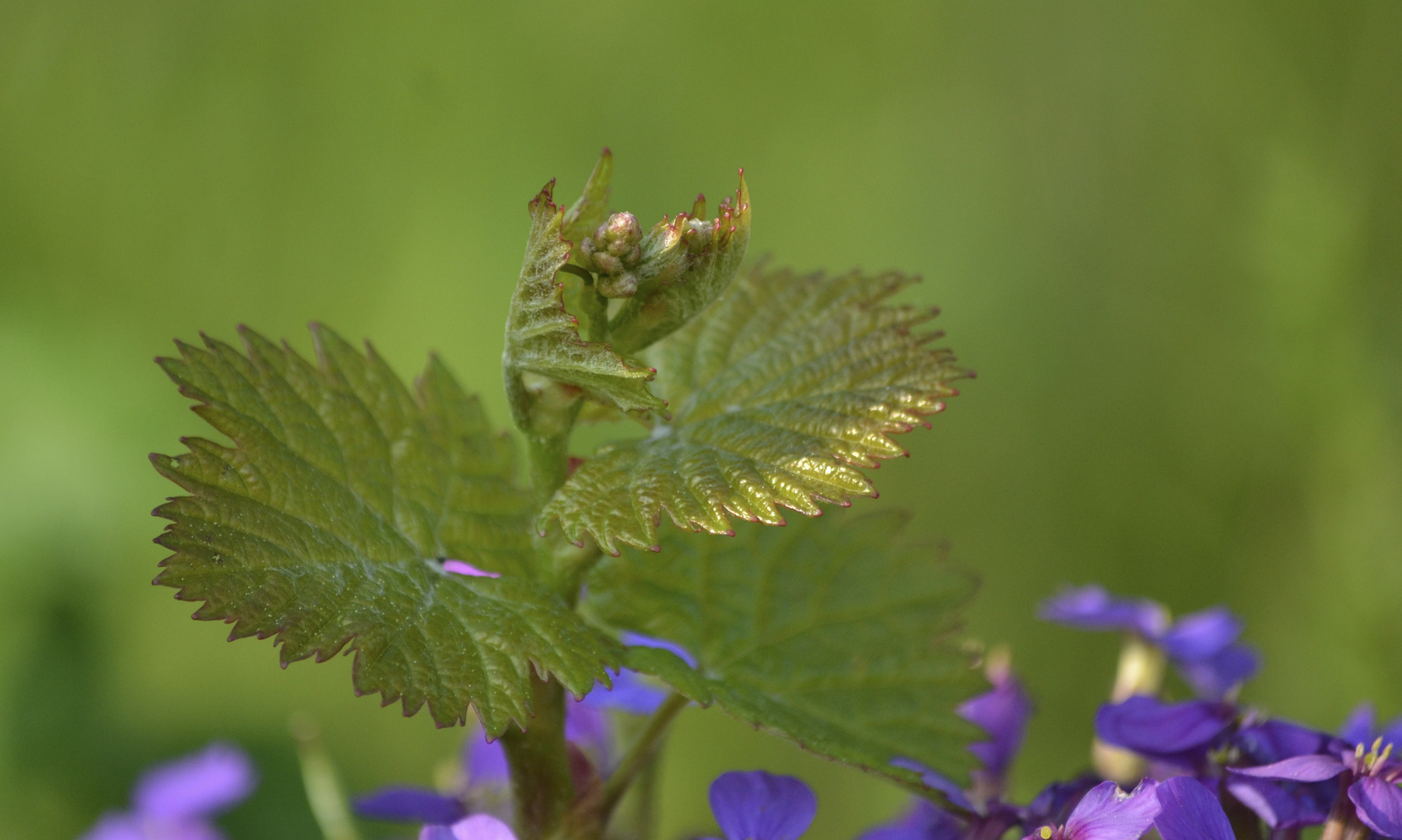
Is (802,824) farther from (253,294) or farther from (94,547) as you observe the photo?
(253,294)

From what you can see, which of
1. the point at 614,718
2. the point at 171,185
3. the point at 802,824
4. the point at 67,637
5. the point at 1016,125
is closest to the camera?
the point at 802,824

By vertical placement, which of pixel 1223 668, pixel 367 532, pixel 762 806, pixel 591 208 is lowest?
pixel 1223 668

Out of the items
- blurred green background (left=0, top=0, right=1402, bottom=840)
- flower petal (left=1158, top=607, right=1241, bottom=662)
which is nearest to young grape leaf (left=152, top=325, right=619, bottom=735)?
flower petal (left=1158, top=607, right=1241, bottom=662)

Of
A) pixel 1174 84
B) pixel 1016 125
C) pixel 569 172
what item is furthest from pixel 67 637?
pixel 1174 84

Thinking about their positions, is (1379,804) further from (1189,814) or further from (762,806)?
(762,806)

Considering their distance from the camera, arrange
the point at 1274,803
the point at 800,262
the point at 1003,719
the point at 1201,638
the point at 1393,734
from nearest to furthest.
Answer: the point at 1274,803 → the point at 1393,734 → the point at 1003,719 → the point at 1201,638 → the point at 800,262

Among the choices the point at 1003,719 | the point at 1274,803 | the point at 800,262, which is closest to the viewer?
the point at 1274,803

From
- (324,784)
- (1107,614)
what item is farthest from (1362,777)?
(324,784)
